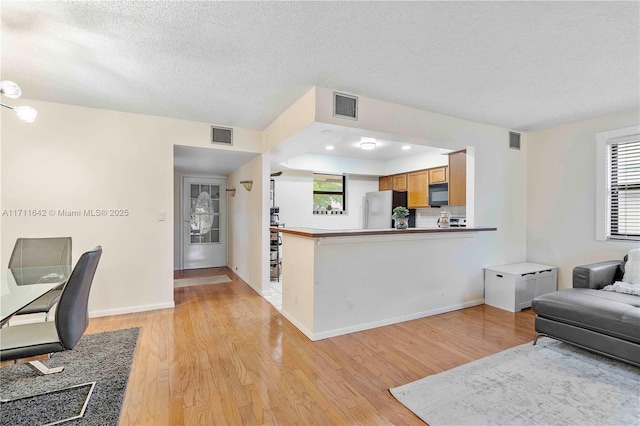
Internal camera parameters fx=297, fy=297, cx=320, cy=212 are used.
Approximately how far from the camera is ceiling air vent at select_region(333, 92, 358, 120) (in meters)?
3.05

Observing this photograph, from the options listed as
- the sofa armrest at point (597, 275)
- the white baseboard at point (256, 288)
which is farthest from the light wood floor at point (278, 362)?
the sofa armrest at point (597, 275)

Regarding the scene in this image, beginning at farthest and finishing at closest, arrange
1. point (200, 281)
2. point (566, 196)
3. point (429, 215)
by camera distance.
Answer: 1. point (429, 215)
2. point (200, 281)
3. point (566, 196)

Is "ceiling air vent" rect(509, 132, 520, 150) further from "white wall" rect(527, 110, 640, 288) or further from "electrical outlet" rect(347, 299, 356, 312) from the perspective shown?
"electrical outlet" rect(347, 299, 356, 312)

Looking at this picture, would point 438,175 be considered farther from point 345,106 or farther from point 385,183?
point 345,106

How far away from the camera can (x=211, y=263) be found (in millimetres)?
6984

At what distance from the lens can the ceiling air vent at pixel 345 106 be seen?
3.05m

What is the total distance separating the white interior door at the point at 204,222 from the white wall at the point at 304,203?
5.27 feet

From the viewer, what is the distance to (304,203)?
6.71 meters

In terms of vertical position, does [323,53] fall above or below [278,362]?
above

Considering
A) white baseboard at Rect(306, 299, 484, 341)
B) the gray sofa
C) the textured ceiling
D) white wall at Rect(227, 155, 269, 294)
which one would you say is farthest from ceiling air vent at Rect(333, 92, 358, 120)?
the gray sofa

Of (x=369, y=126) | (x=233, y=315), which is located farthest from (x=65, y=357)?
(x=369, y=126)

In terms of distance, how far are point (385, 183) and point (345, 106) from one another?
439 cm

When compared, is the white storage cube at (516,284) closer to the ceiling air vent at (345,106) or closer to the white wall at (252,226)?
the ceiling air vent at (345,106)

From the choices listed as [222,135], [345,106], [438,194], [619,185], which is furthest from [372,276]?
[619,185]
